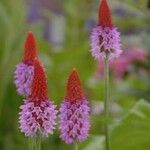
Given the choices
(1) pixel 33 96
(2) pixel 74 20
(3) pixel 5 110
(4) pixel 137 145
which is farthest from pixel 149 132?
(2) pixel 74 20

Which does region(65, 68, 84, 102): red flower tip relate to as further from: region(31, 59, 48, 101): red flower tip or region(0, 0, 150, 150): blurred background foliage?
region(0, 0, 150, 150): blurred background foliage

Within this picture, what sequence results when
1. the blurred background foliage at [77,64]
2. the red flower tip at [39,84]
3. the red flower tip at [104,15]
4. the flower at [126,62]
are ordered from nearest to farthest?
1. the red flower tip at [39,84]
2. the red flower tip at [104,15]
3. the blurred background foliage at [77,64]
4. the flower at [126,62]

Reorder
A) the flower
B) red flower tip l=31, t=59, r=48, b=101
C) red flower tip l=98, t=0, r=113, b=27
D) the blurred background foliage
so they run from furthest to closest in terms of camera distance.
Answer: the flower → the blurred background foliage → red flower tip l=98, t=0, r=113, b=27 → red flower tip l=31, t=59, r=48, b=101

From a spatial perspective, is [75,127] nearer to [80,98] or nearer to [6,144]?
[80,98]

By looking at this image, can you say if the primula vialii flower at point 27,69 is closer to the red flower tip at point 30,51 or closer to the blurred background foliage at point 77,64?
the red flower tip at point 30,51

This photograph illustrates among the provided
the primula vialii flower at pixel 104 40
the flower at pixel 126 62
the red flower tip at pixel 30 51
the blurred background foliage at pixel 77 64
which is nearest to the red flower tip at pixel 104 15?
the primula vialii flower at pixel 104 40

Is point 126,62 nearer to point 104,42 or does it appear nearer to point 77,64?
point 77,64

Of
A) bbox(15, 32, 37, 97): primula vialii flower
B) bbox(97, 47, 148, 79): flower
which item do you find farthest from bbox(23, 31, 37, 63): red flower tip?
bbox(97, 47, 148, 79): flower
